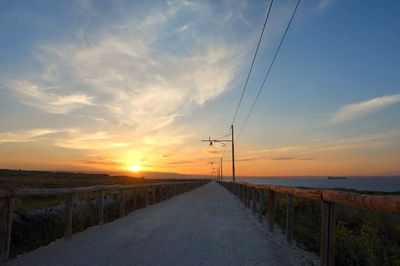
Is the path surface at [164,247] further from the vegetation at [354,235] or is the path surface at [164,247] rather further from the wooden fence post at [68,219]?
the vegetation at [354,235]

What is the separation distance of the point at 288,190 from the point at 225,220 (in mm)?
3668

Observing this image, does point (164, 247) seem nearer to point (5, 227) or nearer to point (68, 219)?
point (68, 219)

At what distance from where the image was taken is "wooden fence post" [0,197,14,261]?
15.5 ft

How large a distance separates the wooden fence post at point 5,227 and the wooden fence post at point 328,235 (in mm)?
4901

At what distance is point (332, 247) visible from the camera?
4074 mm

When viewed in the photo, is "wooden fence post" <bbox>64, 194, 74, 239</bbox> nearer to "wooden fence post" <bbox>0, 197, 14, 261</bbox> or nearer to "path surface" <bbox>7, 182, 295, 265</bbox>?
"path surface" <bbox>7, 182, 295, 265</bbox>

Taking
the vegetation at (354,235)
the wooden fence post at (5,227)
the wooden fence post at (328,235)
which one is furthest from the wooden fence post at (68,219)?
the vegetation at (354,235)

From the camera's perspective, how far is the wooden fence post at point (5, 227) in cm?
471

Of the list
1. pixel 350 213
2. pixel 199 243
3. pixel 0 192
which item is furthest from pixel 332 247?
pixel 350 213

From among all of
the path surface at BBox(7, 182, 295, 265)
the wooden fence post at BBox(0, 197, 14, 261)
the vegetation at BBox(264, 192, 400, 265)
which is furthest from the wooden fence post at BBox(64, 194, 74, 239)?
the vegetation at BBox(264, 192, 400, 265)

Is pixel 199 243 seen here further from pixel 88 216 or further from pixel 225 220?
pixel 88 216

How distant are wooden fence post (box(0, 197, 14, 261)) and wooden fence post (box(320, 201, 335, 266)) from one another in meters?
4.90

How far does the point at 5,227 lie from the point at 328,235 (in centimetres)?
503

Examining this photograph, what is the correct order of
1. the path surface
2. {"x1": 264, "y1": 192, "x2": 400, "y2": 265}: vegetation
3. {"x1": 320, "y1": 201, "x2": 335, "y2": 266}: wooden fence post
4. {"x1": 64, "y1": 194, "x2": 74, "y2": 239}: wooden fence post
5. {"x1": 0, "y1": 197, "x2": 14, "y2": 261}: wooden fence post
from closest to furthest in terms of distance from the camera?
{"x1": 320, "y1": 201, "x2": 335, "y2": 266}: wooden fence post
{"x1": 0, "y1": 197, "x2": 14, "y2": 261}: wooden fence post
the path surface
{"x1": 264, "y1": 192, "x2": 400, "y2": 265}: vegetation
{"x1": 64, "y1": 194, "x2": 74, "y2": 239}: wooden fence post
